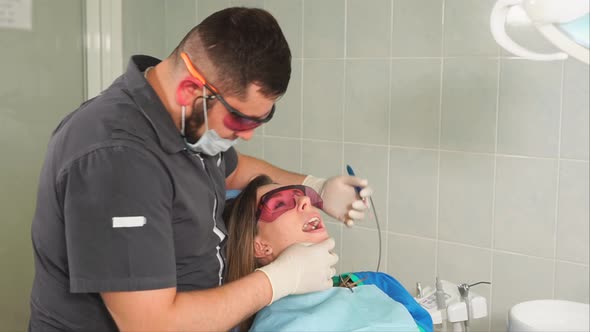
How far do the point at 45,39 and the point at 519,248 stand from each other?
1.99m

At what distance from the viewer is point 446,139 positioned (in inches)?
94.0

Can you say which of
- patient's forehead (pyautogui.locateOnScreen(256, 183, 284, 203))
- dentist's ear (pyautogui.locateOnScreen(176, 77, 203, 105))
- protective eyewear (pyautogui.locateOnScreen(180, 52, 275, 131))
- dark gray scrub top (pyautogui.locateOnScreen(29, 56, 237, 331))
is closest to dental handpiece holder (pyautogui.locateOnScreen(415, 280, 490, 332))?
patient's forehead (pyautogui.locateOnScreen(256, 183, 284, 203))

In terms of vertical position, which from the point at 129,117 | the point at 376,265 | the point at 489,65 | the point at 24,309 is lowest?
the point at 24,309

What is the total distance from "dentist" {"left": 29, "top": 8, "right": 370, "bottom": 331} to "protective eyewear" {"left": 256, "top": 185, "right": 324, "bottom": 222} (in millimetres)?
223

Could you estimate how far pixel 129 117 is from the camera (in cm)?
149

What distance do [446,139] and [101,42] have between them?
1.54m

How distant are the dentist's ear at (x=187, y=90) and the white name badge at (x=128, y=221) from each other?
0.30 metres

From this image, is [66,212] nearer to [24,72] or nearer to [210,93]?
[210,93]

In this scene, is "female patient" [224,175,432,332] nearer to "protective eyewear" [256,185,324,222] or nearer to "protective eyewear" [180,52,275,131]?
"protective eyewear" [256,185,324,222]

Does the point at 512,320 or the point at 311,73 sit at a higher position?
the point at 311,73

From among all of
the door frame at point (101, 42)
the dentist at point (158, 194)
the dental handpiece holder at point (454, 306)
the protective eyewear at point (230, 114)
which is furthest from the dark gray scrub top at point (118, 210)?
the door frame at point (101, 42)

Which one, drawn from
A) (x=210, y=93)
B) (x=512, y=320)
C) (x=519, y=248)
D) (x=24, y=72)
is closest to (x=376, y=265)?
(x=519, y=248)

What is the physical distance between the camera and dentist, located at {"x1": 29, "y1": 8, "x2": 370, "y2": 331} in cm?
137

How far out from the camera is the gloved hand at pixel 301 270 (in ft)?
5.32
